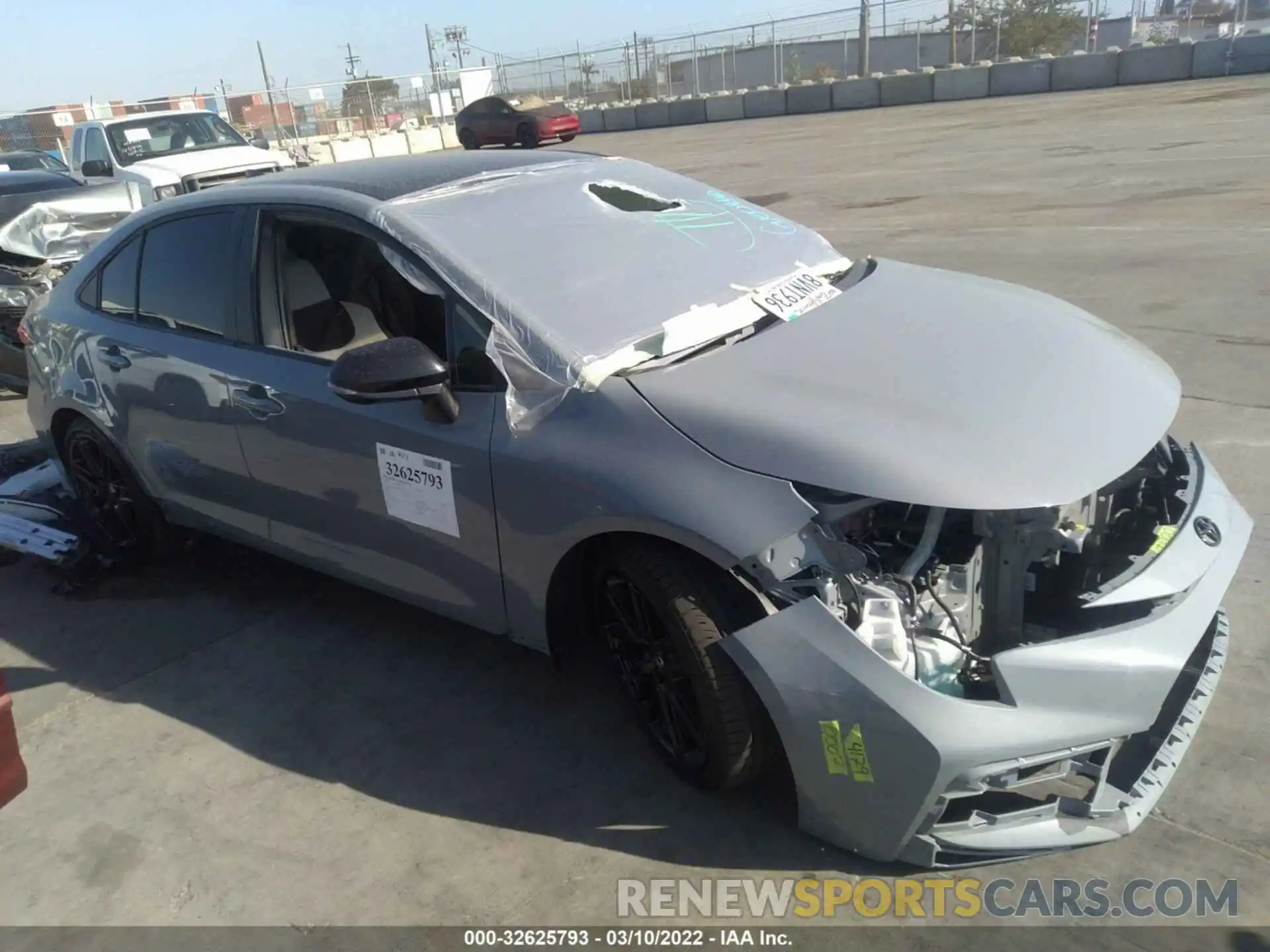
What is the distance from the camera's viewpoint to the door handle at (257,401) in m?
3.43

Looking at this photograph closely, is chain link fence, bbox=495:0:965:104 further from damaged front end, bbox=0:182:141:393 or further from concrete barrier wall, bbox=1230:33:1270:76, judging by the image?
damaged front end, bbox=0:182:141:393


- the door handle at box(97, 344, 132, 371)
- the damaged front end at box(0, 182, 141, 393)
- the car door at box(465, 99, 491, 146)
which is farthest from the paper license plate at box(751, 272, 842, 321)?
the car door at box(465, 99, 491, 146)

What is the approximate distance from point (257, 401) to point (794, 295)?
6.12ft

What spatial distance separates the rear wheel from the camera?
14.4ft

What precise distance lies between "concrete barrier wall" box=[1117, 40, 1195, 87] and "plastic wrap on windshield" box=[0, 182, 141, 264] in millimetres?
24491

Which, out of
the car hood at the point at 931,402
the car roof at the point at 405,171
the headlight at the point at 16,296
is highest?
the car roof at the point at 405,171

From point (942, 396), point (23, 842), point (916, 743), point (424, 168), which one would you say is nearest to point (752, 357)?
point (942, 396)

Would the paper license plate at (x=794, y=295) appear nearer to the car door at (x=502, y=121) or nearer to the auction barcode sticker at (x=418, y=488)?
the auction barcode sticker at (x=418, y=488)

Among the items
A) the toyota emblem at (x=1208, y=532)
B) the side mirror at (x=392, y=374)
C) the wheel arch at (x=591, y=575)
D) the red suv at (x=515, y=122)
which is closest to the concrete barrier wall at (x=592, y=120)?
the red suv at (x=515, y=122)

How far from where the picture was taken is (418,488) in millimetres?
3102

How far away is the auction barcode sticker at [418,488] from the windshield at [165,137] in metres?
11.8

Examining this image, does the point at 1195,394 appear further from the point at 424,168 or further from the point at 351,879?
the point at 351,879

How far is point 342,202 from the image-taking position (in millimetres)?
3352

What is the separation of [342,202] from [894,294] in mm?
1872
